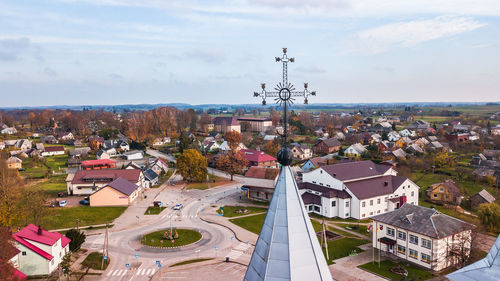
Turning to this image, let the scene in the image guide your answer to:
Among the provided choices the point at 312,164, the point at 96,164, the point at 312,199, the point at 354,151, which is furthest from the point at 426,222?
the point at 96,164

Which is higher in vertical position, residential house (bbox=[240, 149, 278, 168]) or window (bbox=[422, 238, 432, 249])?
residential house (bbox=[240, 149, 278, 168])

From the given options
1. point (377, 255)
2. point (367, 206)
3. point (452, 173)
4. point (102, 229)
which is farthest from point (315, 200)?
point (452, 173)

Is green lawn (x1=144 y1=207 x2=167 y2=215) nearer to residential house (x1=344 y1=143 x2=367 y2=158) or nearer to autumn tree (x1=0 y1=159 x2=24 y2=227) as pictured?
autumn tree (x1=0 y1=159 x2=24 y2=227)

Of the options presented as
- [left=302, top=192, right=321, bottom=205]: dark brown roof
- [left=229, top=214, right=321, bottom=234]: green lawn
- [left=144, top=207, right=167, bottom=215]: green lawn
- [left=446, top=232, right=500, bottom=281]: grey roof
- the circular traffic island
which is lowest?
the circular traffic island

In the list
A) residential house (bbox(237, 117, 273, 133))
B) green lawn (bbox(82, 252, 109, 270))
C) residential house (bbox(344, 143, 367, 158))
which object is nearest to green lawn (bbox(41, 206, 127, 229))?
green lawn (bbox(82, 252, 109, 270))

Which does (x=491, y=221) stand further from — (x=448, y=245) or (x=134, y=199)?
(x=134, y=199)

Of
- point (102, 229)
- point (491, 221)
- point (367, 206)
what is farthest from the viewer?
point (367, 206)
